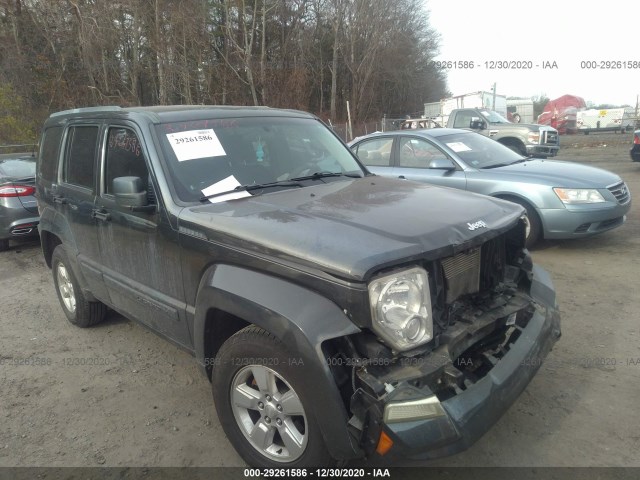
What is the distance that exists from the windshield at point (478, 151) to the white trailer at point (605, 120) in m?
30.6

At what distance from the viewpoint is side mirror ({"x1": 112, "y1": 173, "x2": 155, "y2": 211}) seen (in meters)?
2.98

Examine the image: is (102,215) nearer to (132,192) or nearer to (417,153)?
(132,192)

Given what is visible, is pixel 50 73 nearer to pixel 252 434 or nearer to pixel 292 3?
pixel 292 3

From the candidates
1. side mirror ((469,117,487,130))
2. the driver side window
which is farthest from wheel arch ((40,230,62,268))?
side mirror ((469,117,487,130))

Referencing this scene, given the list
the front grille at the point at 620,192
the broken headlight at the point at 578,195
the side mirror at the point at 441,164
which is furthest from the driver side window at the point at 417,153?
the front grille at the point at 620,192

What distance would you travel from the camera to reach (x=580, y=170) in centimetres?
634

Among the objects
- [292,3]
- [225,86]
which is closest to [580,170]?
[225,86]

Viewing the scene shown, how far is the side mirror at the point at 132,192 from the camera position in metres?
2.98

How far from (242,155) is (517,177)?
4046 mm

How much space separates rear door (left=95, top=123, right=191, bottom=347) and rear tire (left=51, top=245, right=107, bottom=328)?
885 millimetres

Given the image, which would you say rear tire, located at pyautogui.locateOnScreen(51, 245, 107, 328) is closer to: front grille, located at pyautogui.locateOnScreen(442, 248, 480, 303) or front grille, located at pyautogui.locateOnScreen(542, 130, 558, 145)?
front grille, located at pyautogui.locateOnScreen(442, 248, 480, 303)

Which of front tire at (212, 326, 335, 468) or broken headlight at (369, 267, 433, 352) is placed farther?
front tire at (212, 326, 335, 468)

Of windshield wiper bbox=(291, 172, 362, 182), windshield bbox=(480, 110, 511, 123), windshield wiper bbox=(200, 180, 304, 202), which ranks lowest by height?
windshield wiper bbox=(200, 180, 304, 202)

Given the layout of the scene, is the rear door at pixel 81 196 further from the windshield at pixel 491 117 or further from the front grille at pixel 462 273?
the windshield at pixel 491 117
